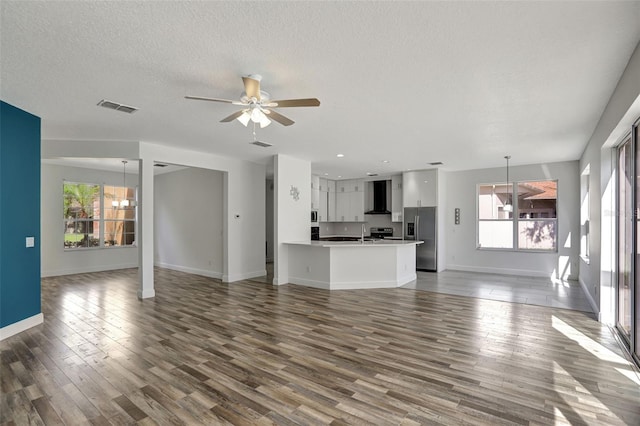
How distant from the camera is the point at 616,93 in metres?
3.17

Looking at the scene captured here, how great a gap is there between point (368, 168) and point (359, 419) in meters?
6.80

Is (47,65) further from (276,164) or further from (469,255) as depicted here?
(469,255)

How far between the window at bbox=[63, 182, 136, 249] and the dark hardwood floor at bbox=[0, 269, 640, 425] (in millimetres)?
3843

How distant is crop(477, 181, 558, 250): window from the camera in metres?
7.64

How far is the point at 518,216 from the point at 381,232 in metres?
3.78

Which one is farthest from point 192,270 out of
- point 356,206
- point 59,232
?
point 356,206

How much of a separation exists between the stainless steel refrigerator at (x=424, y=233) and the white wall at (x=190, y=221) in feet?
Answer: 17.1

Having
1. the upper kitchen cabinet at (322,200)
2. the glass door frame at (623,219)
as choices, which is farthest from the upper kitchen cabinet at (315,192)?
the glass door frame at (623,219)

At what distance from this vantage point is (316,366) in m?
2.95

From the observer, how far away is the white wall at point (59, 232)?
7.62 meters

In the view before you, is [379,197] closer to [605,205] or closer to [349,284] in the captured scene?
[349,284]

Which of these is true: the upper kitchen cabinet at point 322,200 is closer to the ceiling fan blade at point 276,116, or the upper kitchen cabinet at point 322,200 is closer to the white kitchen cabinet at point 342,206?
the white kitchen cabinet at point 342,206

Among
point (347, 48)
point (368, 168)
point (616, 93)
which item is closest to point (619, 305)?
point (616, 93)

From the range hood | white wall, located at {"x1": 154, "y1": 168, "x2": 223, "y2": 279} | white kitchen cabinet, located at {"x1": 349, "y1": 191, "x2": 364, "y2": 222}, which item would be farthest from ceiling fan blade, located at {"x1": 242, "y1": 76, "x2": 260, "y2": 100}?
white kitchen cabinet, located at {"x1": 349, "y1": 191, "x2": 364, "y2": 222}
